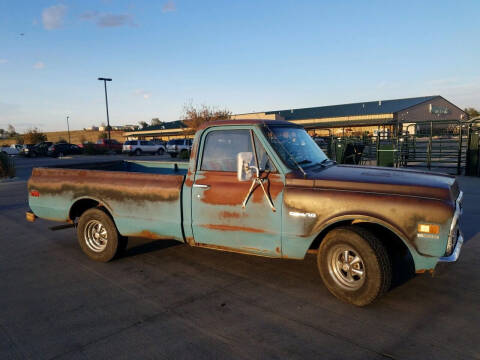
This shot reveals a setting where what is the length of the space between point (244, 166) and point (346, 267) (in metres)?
1.57

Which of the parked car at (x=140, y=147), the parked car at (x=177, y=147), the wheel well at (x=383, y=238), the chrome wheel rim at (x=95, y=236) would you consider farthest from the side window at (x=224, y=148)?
the parked car at (x=140, y=147)

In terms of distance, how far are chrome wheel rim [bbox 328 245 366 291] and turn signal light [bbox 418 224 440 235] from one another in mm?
668

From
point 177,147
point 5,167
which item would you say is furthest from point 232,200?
point 177,147

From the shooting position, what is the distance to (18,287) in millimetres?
4293

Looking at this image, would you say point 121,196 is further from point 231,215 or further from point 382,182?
point 382,182

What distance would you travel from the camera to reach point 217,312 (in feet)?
11.7

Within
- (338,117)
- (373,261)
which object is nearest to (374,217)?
(373,261)

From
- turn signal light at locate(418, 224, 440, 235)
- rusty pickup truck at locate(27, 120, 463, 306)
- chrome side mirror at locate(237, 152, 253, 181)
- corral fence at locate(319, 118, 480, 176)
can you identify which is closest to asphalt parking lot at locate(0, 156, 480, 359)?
rusty pickup truck at locate(27, 120, 463, 306)

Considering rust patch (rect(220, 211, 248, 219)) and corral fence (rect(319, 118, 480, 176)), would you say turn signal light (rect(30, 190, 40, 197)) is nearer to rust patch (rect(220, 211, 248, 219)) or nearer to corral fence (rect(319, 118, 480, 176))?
rust patch (rect(220, 211, 248, 219))

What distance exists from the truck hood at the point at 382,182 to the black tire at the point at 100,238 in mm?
2793

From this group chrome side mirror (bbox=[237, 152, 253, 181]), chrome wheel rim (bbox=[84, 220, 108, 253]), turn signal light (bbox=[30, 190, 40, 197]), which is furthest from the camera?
A: turn signal light (bbox=[30, 190, 40, 197])

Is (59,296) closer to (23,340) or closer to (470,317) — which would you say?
(23,340)

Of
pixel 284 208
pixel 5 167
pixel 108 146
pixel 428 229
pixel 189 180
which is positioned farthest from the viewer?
pixel 108 146

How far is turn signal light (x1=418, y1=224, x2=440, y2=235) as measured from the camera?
3.27 meters
